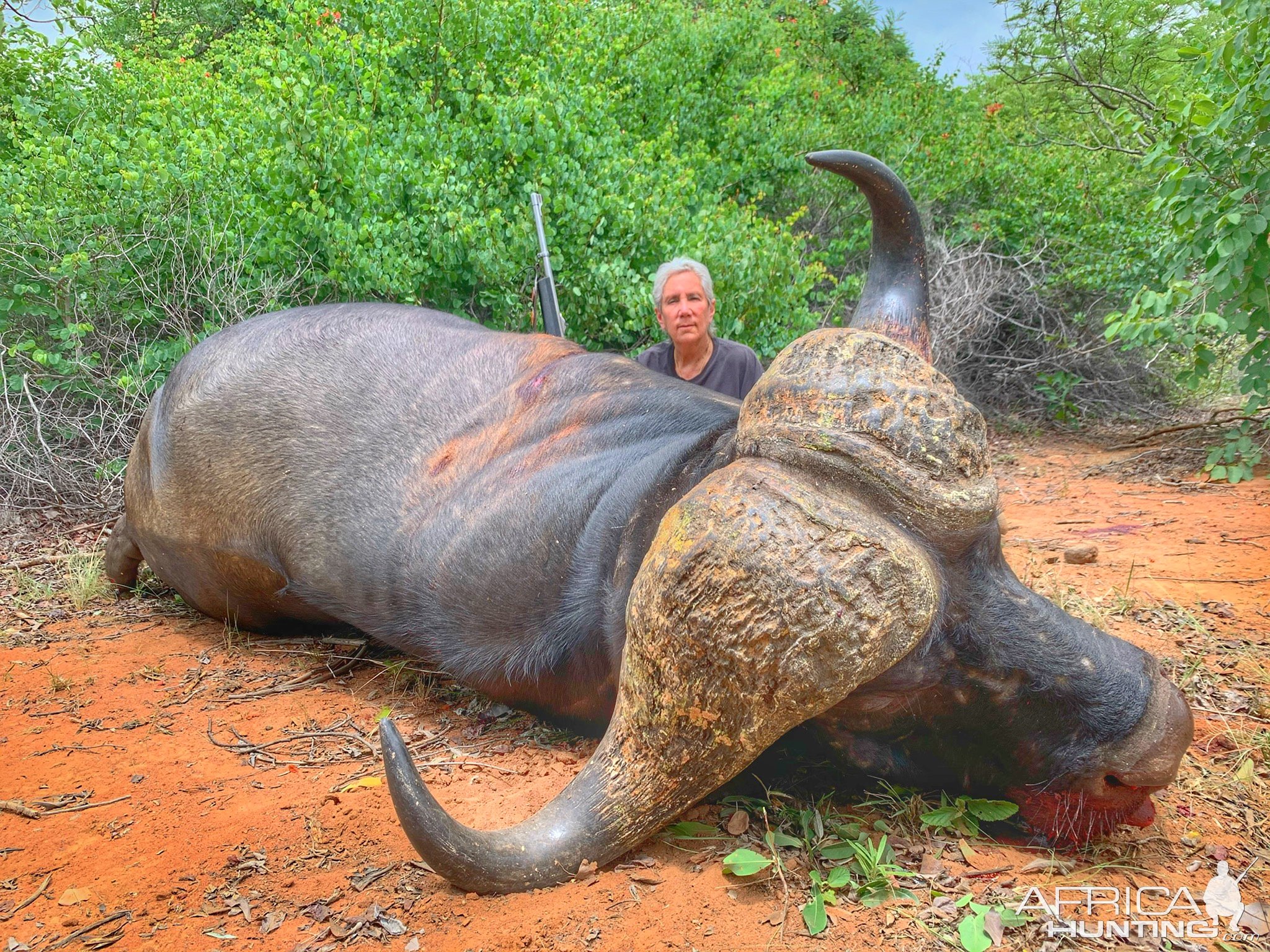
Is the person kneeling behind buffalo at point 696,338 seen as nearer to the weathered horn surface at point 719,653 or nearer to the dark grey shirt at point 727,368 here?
the dark grey shirt at point 727,368

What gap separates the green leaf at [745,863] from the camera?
1777 mm

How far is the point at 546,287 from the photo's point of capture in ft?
17.1

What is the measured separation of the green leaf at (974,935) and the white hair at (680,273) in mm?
3392

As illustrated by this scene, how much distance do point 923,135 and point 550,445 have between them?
781 centimetres

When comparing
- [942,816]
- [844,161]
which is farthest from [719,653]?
[844,161]

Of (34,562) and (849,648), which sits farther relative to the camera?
(34,562)

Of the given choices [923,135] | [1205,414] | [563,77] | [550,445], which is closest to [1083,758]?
[550,445]

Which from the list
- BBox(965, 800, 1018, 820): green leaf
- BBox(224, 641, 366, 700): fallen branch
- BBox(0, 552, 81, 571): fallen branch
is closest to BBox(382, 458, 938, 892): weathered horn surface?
BBox(965, 800, 1018, 820): green leaf

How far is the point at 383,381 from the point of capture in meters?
3.13

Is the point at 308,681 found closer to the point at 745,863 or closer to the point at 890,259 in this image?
the point at 745,863

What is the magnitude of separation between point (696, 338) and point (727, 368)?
219 mm

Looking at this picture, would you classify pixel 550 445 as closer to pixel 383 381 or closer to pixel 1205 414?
pixel 383 381

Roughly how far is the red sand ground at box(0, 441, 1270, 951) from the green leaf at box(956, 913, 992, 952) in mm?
31

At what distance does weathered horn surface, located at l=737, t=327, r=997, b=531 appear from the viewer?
167 centimetres
